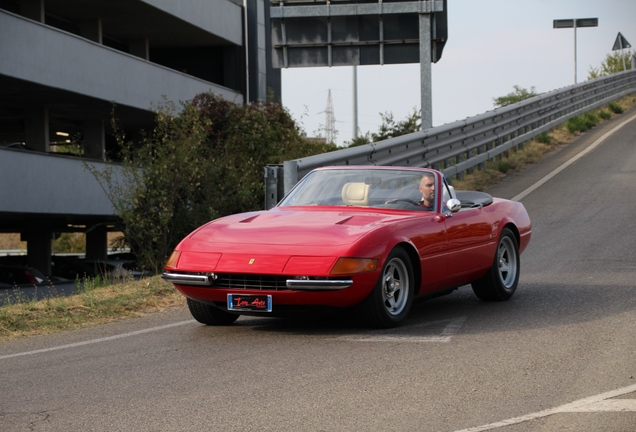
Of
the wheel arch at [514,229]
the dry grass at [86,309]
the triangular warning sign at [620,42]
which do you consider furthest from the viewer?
the triangular warning sign at [620,42]

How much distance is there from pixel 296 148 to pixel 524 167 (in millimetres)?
6571

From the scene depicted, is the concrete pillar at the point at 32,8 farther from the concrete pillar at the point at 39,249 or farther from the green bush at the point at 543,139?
the green bush at the point at 543,139

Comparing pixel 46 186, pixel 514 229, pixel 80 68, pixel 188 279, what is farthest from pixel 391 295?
pixel 80 68

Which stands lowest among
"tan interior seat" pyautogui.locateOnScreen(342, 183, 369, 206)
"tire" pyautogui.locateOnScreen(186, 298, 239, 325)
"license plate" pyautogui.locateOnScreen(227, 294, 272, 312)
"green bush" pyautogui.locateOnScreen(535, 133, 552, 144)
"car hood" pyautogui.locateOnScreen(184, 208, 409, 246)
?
"tire" pyautogui.locateOnScreen(186, 298, 239, 325)

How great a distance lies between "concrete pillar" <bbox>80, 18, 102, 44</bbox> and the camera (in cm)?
3000

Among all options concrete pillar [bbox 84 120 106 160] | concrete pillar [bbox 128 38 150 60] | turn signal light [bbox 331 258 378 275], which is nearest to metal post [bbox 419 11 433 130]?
turn signal light [bbox 331 258 378 275]

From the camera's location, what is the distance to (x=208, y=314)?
25.4 ft

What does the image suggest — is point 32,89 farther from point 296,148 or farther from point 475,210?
point 475,210

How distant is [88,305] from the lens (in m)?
9.00

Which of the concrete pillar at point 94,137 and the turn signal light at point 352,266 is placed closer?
the turn signal light at point 352,266

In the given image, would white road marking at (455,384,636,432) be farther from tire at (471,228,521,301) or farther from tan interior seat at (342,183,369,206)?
tire at (471,228,521,301)

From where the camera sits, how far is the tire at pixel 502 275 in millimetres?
8938

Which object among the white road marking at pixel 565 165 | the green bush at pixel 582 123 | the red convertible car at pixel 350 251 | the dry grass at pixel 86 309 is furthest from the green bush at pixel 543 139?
the dry grass at pixel 86 309

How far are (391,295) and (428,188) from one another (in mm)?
1401
